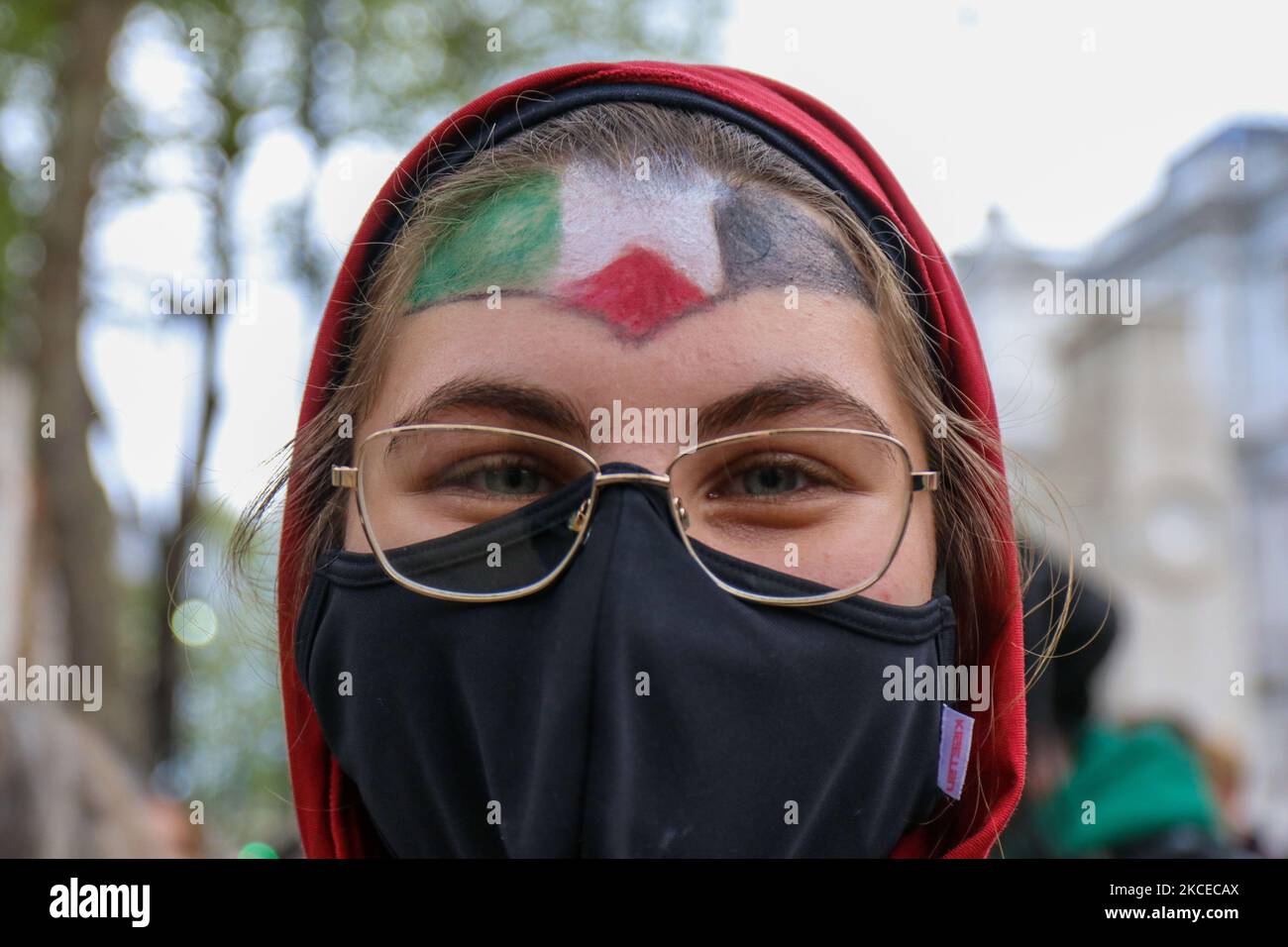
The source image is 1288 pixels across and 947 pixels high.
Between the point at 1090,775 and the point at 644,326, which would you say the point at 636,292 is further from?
the point at 1090,775

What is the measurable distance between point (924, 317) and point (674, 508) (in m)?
0.61

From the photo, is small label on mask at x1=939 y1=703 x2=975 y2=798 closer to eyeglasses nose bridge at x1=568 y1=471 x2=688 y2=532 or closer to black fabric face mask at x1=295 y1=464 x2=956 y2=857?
black fabric face mask at x1=295 y1=464 x2=956 y2=857

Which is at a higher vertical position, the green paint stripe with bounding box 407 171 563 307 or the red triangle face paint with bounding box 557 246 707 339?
the green paint stripe with bounding box 407 171 563 307

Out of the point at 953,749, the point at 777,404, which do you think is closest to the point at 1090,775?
the point at 953,749

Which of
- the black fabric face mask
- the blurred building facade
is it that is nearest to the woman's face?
the black fabric face mask

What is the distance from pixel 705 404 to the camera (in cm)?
173

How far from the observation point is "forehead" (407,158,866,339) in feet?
5.95

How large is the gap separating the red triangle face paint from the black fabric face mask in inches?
8.9

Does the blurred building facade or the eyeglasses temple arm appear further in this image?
the blurred building facade

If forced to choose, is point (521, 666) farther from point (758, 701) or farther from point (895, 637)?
point (895, 637)

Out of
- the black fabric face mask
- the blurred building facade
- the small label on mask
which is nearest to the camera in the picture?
the black fabric face mask

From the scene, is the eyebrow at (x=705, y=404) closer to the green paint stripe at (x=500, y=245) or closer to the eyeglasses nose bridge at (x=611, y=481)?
the eyeglasses nose bridge at (x=611, y=481)

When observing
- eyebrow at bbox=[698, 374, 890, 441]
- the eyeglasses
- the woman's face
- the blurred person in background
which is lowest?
the blurred person in background
